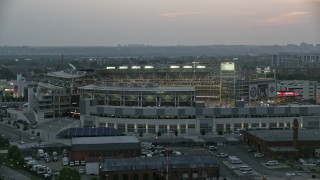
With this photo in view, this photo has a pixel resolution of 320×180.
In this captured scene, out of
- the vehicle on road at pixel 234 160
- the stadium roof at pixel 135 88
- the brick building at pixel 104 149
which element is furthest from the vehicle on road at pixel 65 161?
the stadium roof at pixel 135 88

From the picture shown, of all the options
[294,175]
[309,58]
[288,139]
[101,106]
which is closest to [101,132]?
[101,106]

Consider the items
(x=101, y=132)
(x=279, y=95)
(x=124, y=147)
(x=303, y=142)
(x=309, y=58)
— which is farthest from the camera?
(x=309, y=58)

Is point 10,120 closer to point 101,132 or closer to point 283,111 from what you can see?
point 101,132

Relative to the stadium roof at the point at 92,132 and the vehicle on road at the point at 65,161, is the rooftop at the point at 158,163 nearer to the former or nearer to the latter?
the vehicle on road at the point at 65,161

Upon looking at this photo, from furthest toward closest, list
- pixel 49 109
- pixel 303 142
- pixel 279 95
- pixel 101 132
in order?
pixel 279 95 < pixel 49 109 < pixel 101 132 < pixel 303 142

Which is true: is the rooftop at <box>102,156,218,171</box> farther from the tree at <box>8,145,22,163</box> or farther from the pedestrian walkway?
the tree at <box>8,145,22,163</box>

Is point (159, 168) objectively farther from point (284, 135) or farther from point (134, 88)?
point (134, 88)

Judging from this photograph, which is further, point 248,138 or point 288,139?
point 248,138
